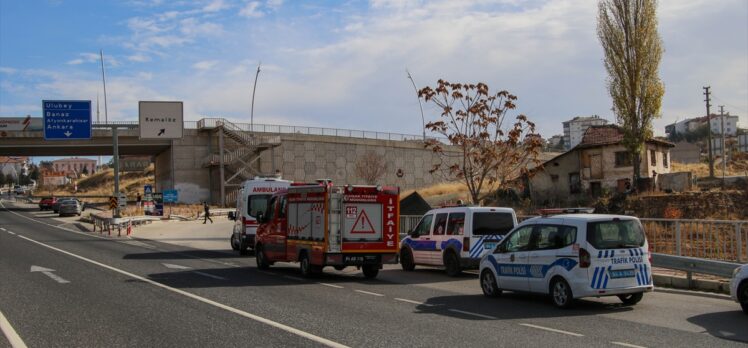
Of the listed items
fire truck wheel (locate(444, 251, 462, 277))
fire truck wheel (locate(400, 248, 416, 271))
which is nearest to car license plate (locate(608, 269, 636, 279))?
fire truck wheel (locate(444, 251, 462, 277))

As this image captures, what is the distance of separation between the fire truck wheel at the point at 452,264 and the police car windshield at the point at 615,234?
6.66 m

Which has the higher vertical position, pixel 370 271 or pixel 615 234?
pixel 615 234

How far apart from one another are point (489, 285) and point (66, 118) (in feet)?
121

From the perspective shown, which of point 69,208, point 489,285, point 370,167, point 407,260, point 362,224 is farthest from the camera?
point 370,167

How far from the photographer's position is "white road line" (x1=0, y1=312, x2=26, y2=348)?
9.05 metres

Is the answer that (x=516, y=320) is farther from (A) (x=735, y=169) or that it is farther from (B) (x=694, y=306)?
(A) (x=735, y=169)

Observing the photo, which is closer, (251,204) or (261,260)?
(261,260)

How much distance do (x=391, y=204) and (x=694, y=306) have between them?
805cm

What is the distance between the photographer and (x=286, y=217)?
64.3 ft

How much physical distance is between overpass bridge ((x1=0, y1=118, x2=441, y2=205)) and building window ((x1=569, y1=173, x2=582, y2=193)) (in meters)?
30.2

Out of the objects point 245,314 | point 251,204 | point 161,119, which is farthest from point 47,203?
point 245,314

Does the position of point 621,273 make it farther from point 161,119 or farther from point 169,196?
point 169,196

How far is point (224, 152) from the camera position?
71.8 meters

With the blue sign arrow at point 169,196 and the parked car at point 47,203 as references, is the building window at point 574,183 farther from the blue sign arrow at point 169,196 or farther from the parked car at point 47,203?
the parked car at point 47,203
